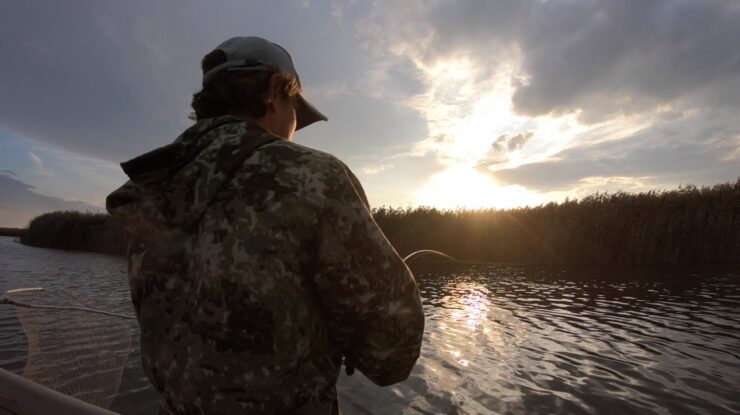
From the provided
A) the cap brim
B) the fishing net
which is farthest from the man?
the fishing net

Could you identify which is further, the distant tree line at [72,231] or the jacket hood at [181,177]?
the distant tree line at [72,231]

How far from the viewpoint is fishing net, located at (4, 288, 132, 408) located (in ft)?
14.1

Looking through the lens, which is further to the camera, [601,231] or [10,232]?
[10,232]

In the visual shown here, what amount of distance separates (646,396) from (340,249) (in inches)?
206

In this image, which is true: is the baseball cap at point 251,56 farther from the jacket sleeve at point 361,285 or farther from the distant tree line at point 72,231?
the distant tree line at point 72,231

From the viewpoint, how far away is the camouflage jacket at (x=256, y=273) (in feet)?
4.38

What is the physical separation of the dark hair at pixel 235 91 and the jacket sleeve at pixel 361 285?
54cm

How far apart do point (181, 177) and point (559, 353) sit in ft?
21.4

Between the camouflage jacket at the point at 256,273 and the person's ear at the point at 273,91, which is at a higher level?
the person's ear at the point at 273,91

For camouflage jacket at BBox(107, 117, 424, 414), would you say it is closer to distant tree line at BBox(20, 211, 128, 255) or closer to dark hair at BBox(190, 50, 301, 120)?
dark hair at BBox(190, 50, 301, 120)

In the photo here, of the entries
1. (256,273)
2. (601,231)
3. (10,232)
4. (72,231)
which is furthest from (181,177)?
(10,232)

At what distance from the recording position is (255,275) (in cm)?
133

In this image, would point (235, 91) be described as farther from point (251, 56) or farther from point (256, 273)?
point (256, 273)

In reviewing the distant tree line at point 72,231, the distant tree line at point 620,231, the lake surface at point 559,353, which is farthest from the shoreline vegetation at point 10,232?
the distant tree line at point 620,231
